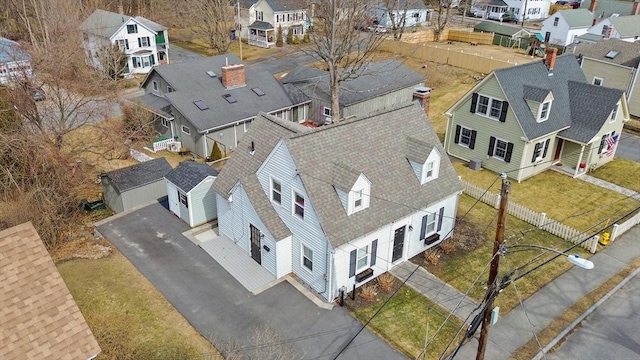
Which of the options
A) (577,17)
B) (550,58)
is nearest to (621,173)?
(550,58)

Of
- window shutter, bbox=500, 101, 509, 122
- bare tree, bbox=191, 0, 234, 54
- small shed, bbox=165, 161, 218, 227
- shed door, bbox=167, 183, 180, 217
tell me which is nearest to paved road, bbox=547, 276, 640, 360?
window shutter, bbox=500, 101, 509, 122

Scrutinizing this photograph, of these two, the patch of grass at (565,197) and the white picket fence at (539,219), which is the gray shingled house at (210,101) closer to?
the patch of grass at (565,197)

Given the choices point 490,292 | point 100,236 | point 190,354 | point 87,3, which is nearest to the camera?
point 490,292

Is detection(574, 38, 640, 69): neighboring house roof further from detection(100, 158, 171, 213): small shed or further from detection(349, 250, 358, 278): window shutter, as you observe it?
detection(100, 158, 171, 213): small shed

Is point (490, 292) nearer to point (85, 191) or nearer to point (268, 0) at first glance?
point (85, 191)

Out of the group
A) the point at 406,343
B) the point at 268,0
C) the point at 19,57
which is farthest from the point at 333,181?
the point at 268,0
